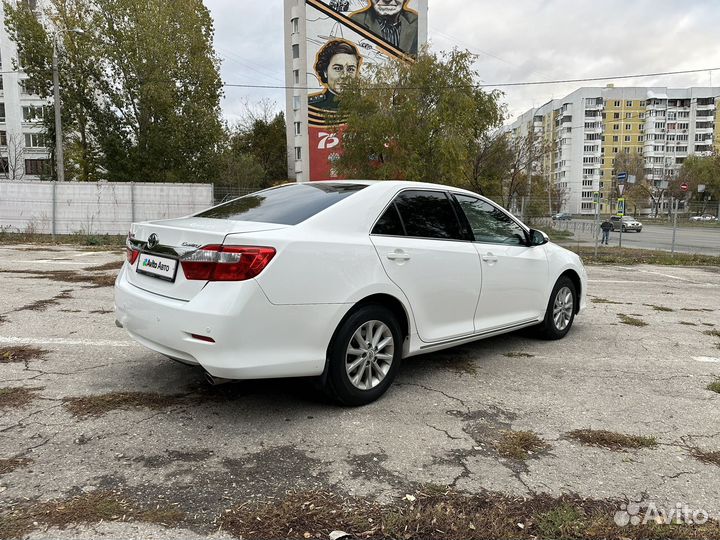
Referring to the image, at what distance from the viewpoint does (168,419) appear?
3459 millimetres

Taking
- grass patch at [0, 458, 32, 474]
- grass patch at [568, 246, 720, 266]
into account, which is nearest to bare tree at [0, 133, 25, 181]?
grass patch at [568, 246, 720, 266]

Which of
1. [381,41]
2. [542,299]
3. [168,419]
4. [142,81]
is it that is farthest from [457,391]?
[381,41]

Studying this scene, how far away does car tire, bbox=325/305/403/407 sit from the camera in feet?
11.5

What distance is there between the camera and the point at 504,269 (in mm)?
4816

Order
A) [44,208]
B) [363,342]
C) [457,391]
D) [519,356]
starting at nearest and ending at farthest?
1. [363,342]
2. [457,391]
3. [519,356]
4. [44,208]

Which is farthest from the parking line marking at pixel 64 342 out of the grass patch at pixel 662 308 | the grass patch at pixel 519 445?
the grass patch at pixel 662 308

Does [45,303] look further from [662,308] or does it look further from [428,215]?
[662,308]

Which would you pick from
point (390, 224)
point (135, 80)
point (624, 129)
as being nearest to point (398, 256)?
point (390, 224)

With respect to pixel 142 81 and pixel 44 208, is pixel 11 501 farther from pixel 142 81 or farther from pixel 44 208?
pixel 142 81

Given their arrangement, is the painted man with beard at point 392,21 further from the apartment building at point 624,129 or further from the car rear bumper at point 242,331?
the apartment building at point 624,129

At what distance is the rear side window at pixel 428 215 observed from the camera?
413cm

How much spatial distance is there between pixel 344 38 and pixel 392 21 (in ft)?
16.2

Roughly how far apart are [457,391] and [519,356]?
125cm

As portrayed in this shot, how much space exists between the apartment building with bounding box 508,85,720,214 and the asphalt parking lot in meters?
108
